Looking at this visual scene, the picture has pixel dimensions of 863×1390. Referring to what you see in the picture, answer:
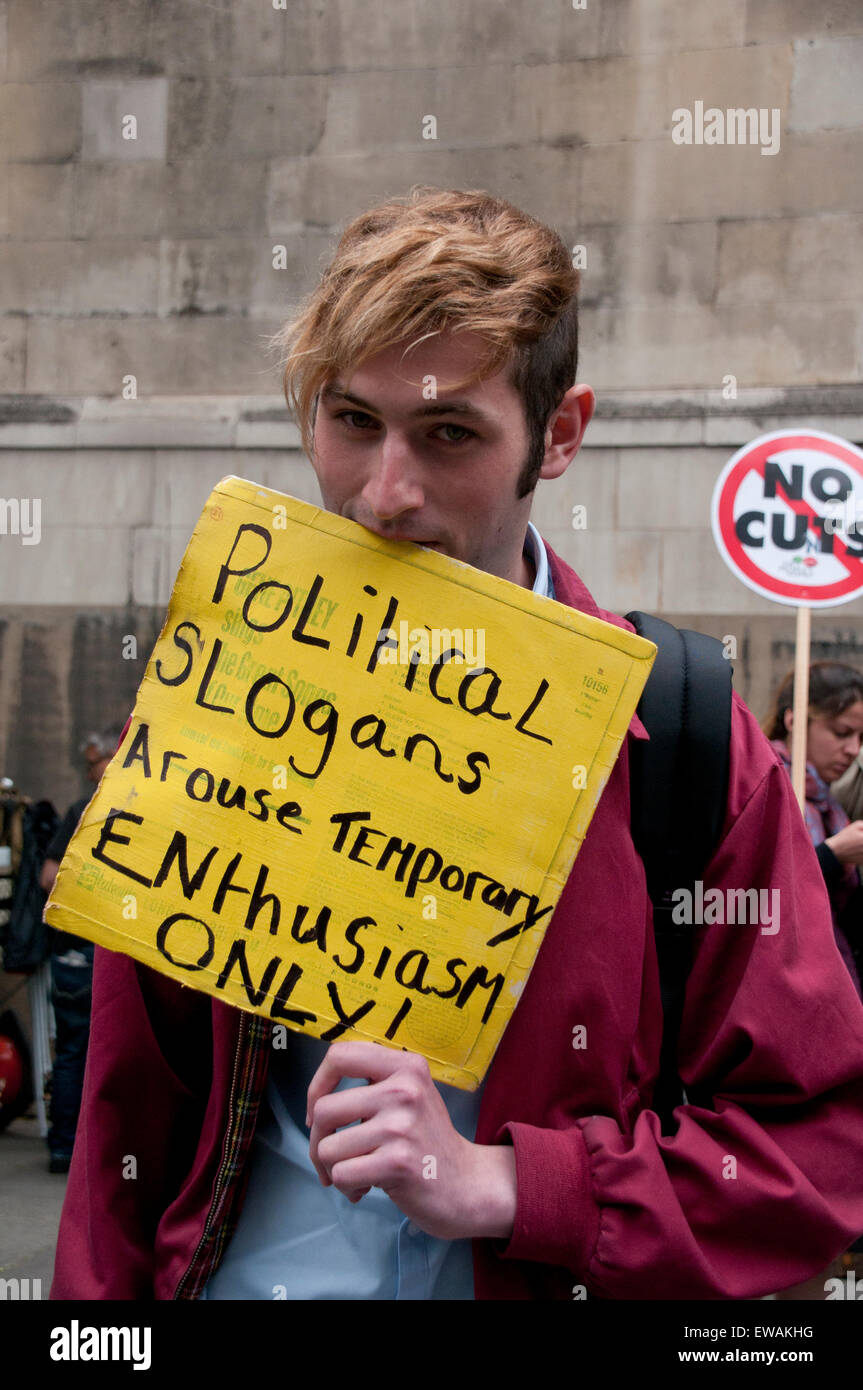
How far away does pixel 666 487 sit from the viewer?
24.6 feet

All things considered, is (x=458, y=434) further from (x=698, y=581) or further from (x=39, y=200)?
(x=39, y=200)

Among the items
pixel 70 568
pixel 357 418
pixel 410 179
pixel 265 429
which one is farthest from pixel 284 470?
pixel 357 418

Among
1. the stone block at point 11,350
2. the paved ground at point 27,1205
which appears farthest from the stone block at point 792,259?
the paved ground at point 27,1205

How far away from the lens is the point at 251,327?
786 cm

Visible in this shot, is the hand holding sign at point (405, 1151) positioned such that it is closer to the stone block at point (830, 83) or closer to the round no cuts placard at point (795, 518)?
the round no cuts placard at point (795, 518)

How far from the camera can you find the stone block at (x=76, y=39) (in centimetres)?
804

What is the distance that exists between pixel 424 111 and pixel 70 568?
3387 mm

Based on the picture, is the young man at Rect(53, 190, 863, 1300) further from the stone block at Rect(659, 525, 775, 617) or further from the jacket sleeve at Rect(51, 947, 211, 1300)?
the stone block at Rect(659, 525, 775, 617)

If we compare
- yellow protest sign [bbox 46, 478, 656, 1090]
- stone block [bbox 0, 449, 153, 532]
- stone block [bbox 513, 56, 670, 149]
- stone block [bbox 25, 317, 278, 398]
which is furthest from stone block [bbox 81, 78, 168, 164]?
yellow protest sign [bbox 46, 478, 656, 1090]

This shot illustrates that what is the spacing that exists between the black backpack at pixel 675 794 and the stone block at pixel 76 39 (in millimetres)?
7785

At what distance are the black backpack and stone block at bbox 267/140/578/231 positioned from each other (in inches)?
261

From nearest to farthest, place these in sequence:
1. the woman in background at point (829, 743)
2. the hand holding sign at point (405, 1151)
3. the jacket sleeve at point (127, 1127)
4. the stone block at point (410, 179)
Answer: the hand holding sign at point (405, 1151) → the jacket sleeve at point (127, 1127) → the woman in background at point (829, 743) → the stone block at point (410, 179)
